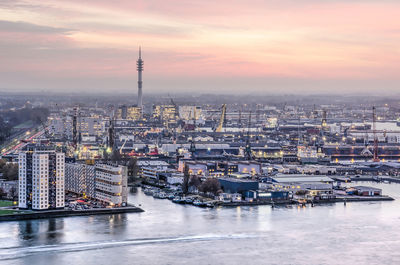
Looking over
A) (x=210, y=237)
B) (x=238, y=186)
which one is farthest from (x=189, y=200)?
(x=210, y=237)

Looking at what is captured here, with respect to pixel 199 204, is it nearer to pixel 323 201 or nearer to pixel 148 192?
pixel 148 192

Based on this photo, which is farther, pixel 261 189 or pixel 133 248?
pixel 261 189

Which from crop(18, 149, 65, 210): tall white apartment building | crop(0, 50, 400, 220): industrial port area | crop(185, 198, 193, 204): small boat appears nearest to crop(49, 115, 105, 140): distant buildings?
crop(0, 50, 400, 220): industrial port area

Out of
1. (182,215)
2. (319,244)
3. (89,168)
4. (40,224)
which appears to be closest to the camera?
(319,244)

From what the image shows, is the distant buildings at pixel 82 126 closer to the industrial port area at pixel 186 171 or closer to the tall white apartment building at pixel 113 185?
the industrial port area at pixel 186 171

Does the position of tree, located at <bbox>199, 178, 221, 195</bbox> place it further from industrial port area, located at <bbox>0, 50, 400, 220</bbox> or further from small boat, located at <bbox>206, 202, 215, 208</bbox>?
small boat, located at <bbox>206, 202, 215, 208</bbox>

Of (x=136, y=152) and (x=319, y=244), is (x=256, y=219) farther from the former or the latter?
(x=136, y=152)

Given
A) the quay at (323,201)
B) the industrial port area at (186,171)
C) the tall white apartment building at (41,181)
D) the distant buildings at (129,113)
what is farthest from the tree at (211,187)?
the distant buildings at (129,113)

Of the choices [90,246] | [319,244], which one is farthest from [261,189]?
[90,246]

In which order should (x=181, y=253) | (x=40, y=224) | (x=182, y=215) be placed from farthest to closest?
1. (x=182, y=215)
2. (x=40, y=224)
3. (x=181, y=253)
